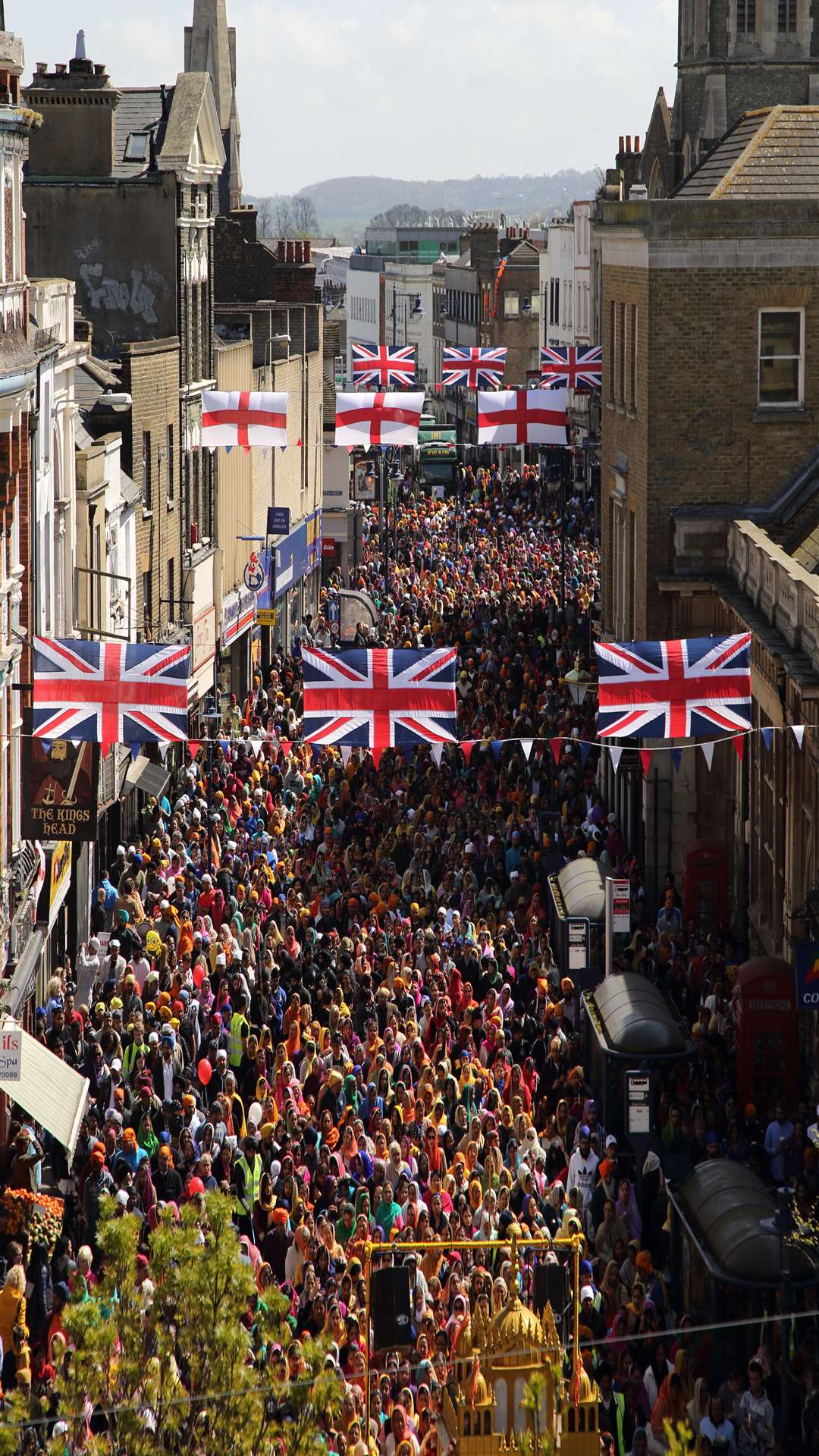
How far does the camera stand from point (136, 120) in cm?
5294

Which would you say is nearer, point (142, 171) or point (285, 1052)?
point (285, 1052)

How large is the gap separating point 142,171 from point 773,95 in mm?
33160

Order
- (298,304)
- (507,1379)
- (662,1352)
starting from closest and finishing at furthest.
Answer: (507,1379) → (662,1352) → (298,304)

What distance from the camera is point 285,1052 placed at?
85.4 ft

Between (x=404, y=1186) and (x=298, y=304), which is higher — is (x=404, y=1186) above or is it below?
below

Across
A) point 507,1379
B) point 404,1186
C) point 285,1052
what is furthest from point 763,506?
point 507,1379

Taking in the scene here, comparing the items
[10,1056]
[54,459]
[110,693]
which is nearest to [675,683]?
[110,693]

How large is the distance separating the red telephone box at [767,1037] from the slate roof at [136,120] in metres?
29.8

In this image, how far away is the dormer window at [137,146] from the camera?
51.8 meters

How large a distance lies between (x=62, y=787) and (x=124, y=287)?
2449 cm

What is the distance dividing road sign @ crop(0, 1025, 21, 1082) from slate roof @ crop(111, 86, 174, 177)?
3159 centimetres

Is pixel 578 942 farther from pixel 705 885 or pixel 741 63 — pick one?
Result: pixel 741 63

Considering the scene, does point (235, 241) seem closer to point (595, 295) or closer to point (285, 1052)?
point (595, 295)

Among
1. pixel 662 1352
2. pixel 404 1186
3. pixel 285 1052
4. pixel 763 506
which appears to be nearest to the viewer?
pixel 662 1352
